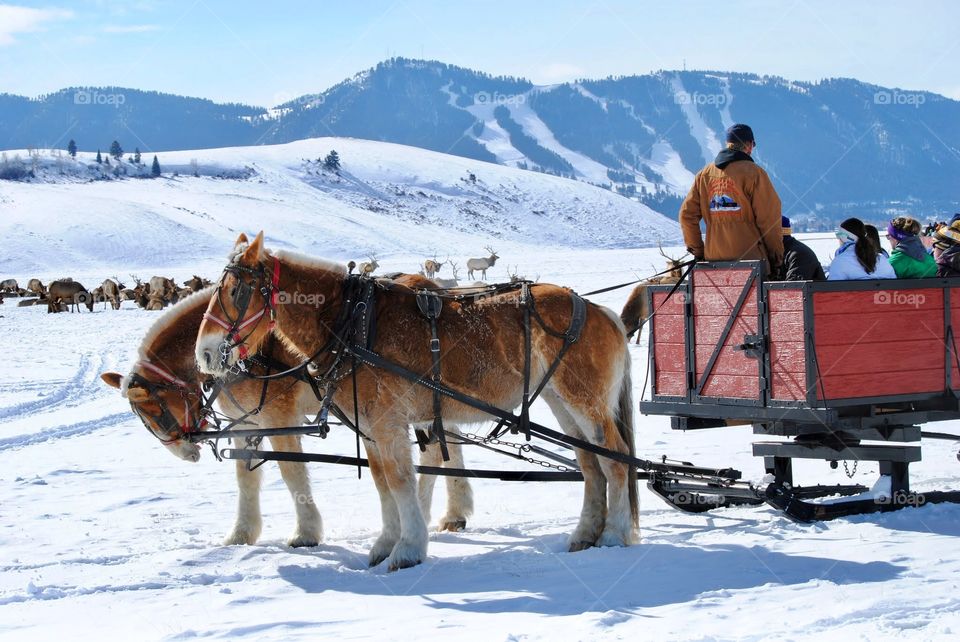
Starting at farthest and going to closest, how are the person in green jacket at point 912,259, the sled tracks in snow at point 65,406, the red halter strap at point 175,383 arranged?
1. the sled tracks in snow at point 65,406
2. the person in green jacket at point 912,259
3. the red halter strap at point 175,383

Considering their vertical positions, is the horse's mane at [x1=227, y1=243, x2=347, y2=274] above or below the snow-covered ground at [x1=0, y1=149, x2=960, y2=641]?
above

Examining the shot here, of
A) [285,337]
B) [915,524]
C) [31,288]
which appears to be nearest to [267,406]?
[285,337]

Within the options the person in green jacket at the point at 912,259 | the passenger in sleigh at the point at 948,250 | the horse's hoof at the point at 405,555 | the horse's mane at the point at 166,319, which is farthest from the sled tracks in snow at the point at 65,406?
the passenger in sleigh at the point at 948,250

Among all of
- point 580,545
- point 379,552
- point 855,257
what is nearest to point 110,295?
point 379,552

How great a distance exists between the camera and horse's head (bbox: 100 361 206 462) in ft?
24.2

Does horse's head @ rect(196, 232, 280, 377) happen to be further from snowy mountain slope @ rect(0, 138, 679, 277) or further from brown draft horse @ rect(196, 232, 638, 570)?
snowy mountain slope @ rect(0, 138, 679, 277)

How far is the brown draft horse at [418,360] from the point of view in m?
6.47

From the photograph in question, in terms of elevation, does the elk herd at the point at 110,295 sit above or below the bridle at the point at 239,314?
above

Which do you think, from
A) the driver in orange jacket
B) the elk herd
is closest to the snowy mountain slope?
the elk herd

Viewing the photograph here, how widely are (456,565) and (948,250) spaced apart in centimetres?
510

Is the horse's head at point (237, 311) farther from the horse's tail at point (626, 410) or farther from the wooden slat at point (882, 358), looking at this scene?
the wooden slat at point (882, 358)

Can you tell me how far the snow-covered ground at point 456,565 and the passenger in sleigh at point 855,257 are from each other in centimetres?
184

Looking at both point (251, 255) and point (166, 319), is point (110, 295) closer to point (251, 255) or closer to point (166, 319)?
point (166, 319)

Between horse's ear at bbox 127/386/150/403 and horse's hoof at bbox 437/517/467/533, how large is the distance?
2.71m
